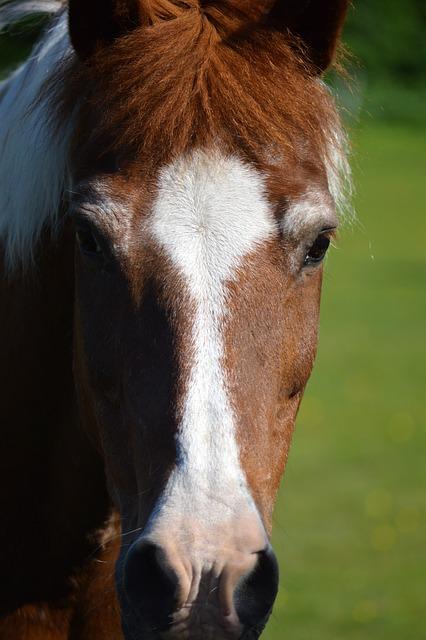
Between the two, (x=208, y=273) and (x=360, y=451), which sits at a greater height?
(x=208, y=273)

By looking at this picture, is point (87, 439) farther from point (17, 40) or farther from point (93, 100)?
point (17, 40)

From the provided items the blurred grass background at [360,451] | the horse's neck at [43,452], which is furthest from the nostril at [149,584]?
the blurred grass background at [360,451]

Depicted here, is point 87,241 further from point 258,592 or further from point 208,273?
point 258,592

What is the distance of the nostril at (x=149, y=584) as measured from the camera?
2268 mm

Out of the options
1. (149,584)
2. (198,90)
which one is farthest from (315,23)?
(149,584)

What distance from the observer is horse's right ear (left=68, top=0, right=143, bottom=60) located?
113 inches

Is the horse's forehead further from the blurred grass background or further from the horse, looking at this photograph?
the blurred grass background

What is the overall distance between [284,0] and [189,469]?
144 centimetres

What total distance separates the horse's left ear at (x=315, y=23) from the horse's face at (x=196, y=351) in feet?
1.05

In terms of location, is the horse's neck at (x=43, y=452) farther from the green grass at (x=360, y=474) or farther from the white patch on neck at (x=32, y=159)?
the green grass at (x=360, y=474)

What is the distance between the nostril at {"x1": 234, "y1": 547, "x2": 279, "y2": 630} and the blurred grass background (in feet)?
4.34

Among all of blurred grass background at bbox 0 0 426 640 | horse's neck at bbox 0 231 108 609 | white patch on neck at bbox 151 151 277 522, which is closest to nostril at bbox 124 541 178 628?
white patch on neck at bbox 151 151 277 522

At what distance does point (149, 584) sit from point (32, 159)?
1363mm

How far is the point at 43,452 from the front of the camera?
3.17 metres
